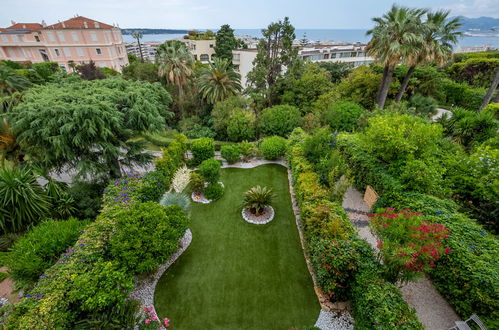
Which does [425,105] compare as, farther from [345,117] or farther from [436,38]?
[345,117]

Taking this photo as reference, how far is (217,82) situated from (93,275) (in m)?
22.2

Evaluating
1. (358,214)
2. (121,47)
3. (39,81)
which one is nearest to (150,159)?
(358,214)

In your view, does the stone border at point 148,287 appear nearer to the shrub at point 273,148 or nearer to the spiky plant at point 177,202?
the spiky plant at point 177,202

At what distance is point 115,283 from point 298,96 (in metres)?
23.1

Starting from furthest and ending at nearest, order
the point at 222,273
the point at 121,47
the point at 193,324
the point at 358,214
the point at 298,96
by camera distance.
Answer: the point at 121,47
the point at 298,96
the point at 358,214
the point at 222,273
the point at 193,324

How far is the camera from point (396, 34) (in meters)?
15.7

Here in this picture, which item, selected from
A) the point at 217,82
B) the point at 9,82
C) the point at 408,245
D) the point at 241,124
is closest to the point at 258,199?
the point at 408,245

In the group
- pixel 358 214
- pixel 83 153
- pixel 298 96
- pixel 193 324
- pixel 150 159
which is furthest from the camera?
pixel 298 96

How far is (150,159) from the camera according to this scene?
1402 cm

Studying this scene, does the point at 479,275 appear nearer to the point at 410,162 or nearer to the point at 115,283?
the point at 410,162

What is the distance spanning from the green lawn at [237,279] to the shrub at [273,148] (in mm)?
6071

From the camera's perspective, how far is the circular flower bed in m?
11.4

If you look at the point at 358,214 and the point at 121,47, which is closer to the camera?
the point at 358,214

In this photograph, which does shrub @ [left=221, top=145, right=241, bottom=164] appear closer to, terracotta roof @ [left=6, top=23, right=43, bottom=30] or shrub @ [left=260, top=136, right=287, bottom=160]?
shrub @ [left=260, top=136, right=287, bottom=160]
